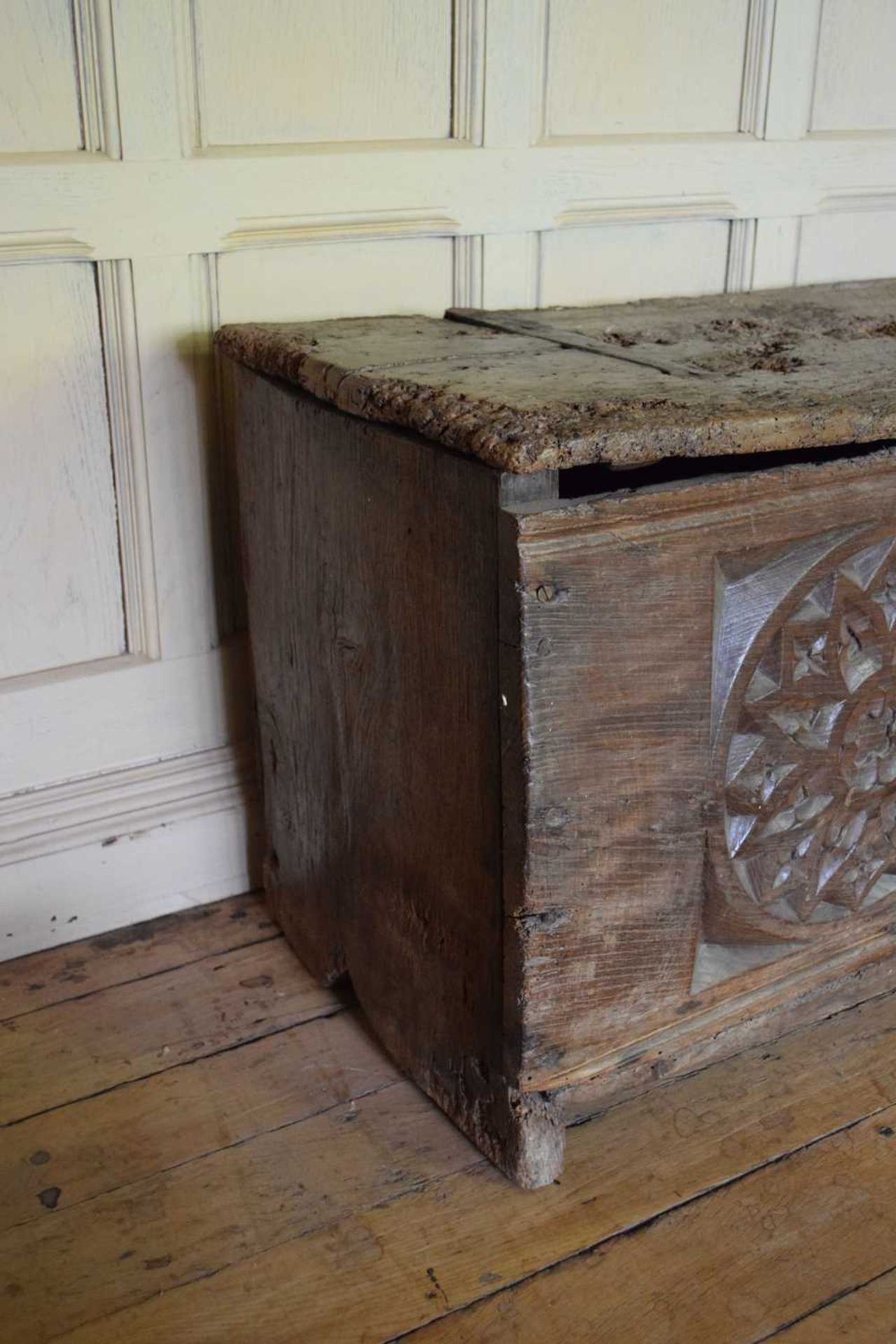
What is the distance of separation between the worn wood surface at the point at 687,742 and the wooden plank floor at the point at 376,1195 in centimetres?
11

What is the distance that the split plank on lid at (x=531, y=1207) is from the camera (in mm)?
959

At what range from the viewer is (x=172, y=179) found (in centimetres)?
127

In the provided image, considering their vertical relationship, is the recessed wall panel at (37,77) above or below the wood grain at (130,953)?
above

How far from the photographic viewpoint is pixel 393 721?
43.2 inches

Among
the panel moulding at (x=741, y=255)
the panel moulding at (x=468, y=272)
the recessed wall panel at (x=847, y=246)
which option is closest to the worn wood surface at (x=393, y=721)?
the panel moulding at (x=468, y=272)

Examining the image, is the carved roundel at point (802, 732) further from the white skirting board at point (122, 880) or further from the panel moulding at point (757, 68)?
the panel moulding at point (757, 68)

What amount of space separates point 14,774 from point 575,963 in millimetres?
684

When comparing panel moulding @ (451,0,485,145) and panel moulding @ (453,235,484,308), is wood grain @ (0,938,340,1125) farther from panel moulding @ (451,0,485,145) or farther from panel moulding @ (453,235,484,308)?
panel moulding @ (451,0,485,145)

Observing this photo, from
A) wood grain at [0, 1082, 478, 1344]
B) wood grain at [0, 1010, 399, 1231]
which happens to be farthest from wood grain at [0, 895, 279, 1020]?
wood grain at [0, 1082, 478, 1344]

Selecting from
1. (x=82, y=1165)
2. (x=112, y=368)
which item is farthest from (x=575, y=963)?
(x=112, y=368)

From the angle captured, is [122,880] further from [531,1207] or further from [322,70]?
[322,70]

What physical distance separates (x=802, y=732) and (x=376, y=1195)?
53cm

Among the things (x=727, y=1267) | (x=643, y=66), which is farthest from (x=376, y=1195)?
(x=643, y=66)

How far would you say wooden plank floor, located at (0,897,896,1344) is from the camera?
3.15 ft
